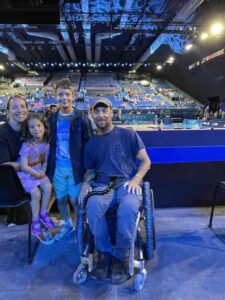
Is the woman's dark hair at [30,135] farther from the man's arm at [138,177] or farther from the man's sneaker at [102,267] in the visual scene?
the man's sneaker at [102,267]

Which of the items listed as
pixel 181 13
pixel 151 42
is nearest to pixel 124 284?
pixel 181 13

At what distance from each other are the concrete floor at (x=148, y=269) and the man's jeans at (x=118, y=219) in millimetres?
261

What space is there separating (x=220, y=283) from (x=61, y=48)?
1359 centimetres

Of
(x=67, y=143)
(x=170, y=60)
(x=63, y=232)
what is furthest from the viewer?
(x=170, y=60)

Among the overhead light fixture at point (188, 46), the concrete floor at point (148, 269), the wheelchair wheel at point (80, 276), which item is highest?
the overhead light fixture at point (188, 46)

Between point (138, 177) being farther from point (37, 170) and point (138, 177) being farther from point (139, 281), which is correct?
point (37, 170)

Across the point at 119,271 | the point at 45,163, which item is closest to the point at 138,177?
the point at 119,271

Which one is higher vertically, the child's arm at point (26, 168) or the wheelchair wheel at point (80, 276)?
the child's arm at point (26, 168)

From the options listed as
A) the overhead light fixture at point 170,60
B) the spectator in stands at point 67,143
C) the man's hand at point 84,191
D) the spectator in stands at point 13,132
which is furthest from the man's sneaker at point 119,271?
the overhead light fixture at point 170,60

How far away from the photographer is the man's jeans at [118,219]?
5.30ft

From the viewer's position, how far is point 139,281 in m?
1.68

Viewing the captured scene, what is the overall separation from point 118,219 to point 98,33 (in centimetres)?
1021

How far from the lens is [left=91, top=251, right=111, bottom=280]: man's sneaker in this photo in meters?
1.72

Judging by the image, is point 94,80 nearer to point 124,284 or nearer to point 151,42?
point 151,42
